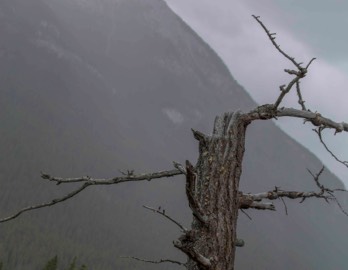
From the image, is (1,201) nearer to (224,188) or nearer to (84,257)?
(84,257)

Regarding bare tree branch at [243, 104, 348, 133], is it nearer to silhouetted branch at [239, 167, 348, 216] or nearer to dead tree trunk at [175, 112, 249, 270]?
dead tree trunk at [175, 112, 249, 270]

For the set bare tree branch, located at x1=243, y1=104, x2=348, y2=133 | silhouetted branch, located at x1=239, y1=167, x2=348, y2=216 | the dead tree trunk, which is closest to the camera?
the dead tree trunk

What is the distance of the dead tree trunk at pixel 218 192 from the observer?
14.2ft

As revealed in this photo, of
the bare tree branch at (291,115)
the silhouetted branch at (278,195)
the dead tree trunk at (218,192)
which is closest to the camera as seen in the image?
the dead tree trunk at (218,192)

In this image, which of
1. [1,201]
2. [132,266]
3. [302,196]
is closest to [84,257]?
[132,266]

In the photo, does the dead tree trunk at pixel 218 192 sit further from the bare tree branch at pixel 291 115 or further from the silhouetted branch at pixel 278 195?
the silhouetted branch at pixel 278 195

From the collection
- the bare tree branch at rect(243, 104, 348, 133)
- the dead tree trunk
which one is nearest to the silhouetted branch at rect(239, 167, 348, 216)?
the dead tree trunk

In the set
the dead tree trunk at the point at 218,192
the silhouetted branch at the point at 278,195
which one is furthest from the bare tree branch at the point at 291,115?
the silhouetted branch at the point at 278,195

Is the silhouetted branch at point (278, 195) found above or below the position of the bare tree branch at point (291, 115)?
below

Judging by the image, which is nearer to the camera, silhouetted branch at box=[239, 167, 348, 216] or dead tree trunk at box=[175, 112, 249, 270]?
dead tree trunk at box=[175, 112, 249, 270]

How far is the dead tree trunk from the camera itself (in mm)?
4332

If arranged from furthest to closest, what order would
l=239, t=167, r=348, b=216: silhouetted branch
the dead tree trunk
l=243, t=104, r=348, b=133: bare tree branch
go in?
l=239, t=167, r=348, b=216: silhouetted branch → l=243, t=104, r=348, b=133: bare tree branch → the dead tree trunk

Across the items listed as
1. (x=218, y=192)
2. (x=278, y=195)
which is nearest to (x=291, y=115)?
(x=278, y=195)

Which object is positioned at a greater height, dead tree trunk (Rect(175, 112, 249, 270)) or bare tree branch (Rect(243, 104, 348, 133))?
bare tree branch (Rect(243, 104, 348, 133))
